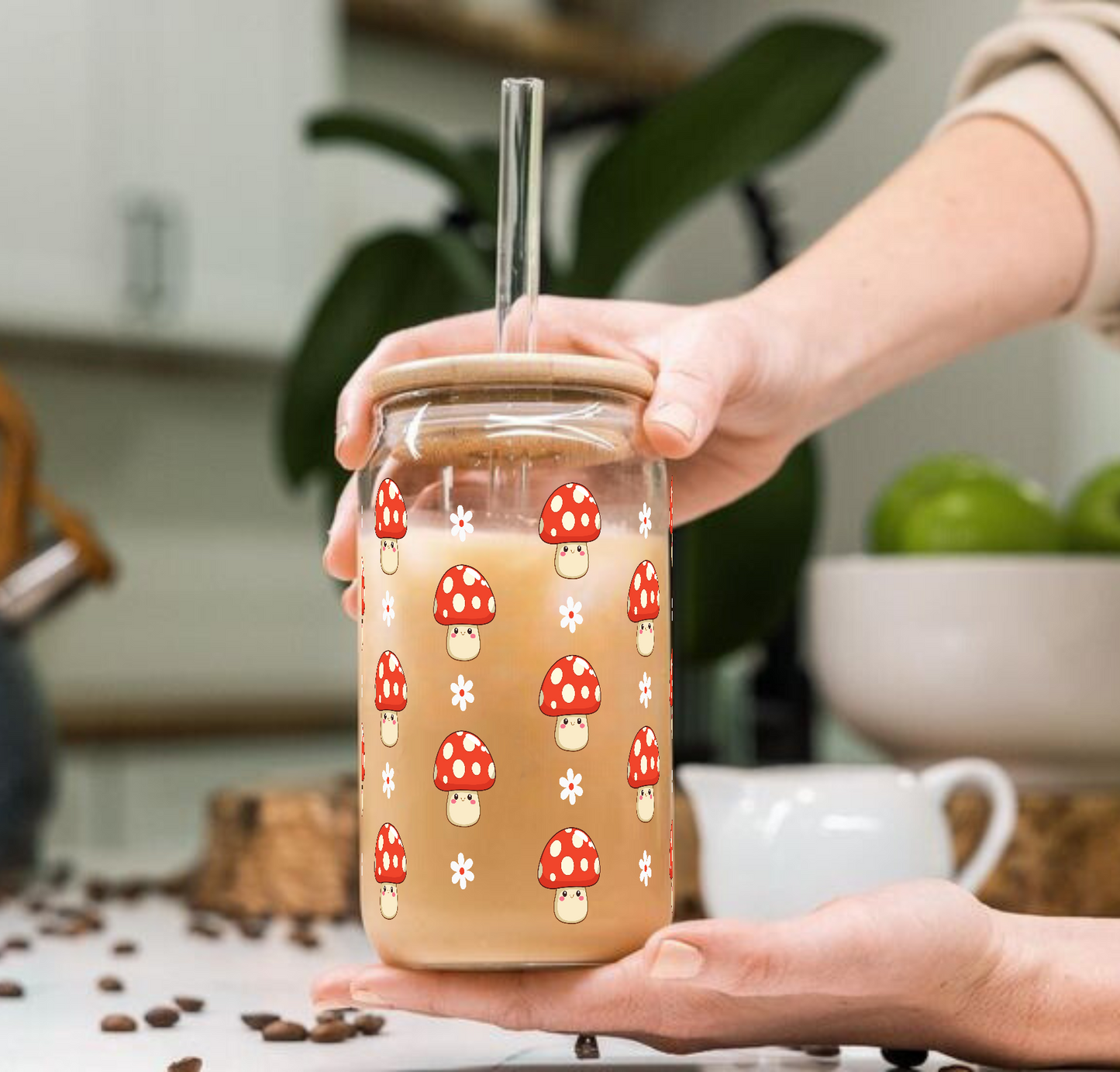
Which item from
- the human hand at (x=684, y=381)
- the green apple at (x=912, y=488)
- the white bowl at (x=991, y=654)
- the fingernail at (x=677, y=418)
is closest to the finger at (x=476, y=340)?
the human hand at (x=684, y=381)

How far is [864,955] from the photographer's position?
0.65m

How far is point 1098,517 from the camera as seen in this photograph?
1.48m

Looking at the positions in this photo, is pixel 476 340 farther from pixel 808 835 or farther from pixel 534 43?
pixel 534 43

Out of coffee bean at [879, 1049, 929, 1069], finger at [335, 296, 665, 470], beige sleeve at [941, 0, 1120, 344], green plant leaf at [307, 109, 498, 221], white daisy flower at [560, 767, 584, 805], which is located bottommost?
coffee bean at [879, 1049, 929, 1069]

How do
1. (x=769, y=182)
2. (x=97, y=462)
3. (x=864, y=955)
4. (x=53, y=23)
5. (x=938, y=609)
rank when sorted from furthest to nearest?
(x=769, y=182) → (x=97, y=462) → (x=53, y=23) → (x=938, y=609) → (x=864, y=955)

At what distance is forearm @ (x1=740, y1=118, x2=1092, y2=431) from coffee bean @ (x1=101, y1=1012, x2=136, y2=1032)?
0.44 m

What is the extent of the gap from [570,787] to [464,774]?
39 millimetres

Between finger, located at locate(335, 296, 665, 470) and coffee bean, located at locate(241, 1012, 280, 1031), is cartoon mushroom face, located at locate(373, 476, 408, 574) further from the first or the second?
coffee bean, located at locate(241, 1012, 280, 1031)

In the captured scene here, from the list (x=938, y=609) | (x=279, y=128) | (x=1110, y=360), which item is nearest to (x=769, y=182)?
(x=1110, y=360)

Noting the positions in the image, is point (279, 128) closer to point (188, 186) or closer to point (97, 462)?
point (188, 186)

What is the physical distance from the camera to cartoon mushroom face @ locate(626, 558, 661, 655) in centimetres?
70

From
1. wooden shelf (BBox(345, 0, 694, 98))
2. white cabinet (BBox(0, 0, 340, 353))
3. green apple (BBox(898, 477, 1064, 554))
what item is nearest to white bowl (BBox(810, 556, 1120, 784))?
green apple (BBox(898, 477, 1064, 554))

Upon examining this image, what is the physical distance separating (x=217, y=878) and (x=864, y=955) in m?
0.81

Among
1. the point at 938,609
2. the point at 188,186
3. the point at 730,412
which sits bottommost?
the point at 938,609
